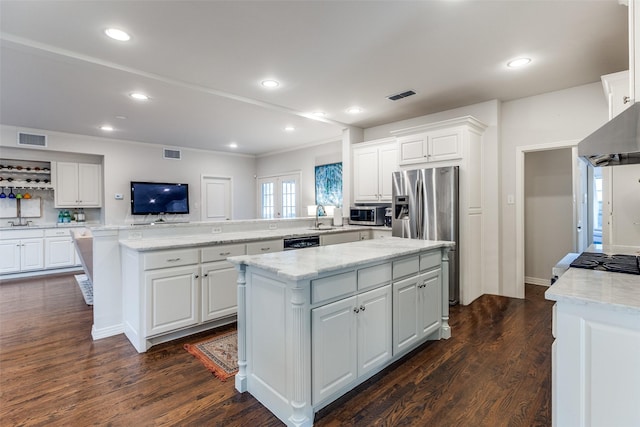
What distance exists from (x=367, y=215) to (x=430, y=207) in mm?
1251

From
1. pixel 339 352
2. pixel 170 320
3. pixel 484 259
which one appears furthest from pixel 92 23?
pixel 484 259

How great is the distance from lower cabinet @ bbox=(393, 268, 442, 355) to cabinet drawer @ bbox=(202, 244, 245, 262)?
1701 millimetres

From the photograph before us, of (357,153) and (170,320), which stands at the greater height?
(357,153)

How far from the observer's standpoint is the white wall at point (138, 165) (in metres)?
5.86

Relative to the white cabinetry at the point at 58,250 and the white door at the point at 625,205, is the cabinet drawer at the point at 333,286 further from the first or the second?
the white cabinetry at the point at 58,250

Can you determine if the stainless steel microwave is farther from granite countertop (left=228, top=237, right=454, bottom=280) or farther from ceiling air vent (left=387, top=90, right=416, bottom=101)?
granite countertop (left=228, top=237, right=454, bottom=280)

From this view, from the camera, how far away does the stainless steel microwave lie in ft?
16.4

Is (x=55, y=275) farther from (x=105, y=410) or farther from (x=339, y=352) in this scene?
(x=339, y=352)

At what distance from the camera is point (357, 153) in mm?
5387

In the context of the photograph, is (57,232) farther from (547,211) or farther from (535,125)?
(547,211)

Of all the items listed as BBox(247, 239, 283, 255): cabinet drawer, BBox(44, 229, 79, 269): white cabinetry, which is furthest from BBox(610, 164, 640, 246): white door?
BBox(44, 229, 79, 269): white cabinetry

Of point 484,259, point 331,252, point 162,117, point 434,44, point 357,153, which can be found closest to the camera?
point 331,252

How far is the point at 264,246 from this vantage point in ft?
11.5

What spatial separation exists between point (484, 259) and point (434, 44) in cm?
285
